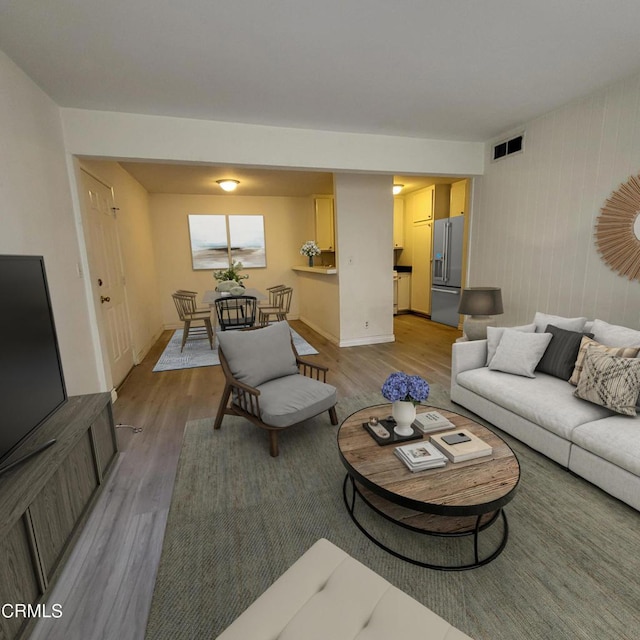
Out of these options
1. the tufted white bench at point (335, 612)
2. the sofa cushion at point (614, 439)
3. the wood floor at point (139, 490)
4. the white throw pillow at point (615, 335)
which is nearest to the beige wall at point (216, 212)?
the wood floor at point (139, 490)

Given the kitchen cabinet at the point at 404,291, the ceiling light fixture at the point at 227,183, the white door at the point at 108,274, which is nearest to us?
the white door at the point at 108,274

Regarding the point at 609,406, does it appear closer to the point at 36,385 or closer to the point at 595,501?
the point at 595,501

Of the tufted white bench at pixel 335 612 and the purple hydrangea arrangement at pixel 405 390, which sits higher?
the purple hydrangea arrangement at pixel 405 390

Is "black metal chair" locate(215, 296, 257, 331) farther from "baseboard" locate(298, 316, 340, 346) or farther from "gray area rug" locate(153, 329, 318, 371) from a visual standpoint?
"baseboard" locate(298, 316, 340, 346)

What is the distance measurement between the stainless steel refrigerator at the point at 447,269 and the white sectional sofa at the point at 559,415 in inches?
126

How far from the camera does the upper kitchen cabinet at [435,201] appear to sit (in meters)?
6.70

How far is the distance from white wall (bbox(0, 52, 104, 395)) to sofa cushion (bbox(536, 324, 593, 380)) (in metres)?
3.70

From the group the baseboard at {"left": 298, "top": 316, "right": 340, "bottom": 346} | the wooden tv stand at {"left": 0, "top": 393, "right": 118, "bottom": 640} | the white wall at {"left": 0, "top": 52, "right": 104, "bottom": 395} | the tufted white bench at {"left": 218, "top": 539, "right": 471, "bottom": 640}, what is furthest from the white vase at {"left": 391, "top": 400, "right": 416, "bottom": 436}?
the baseboard at {"left": 298, "top": 316, "right": 340, "bottom": 346}

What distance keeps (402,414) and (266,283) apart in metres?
5.82

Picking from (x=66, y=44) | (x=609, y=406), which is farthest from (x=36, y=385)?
(x=609, y=406)

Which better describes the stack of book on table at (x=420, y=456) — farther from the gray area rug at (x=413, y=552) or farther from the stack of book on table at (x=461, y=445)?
the gray area rug at (x=413, y=552)

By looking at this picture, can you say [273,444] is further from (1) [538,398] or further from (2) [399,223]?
(2) [399,223]

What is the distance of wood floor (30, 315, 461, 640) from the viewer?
4.47 feet

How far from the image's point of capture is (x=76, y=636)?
1277 mm
